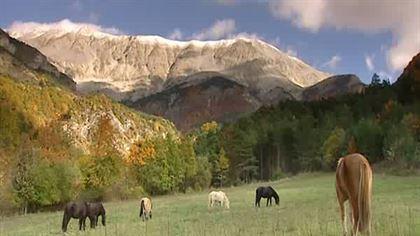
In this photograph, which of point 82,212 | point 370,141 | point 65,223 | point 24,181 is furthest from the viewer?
point 370,141

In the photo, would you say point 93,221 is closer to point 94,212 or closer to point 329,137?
point 94,212

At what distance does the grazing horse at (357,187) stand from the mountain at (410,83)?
127 meters

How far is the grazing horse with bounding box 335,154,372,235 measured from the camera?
37.4 ft

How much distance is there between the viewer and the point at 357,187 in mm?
11586

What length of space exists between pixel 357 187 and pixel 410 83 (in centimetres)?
13461

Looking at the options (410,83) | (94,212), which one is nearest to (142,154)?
(410,83)

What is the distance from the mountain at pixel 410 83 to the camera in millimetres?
133875

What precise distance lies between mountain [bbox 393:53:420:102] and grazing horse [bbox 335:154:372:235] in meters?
127

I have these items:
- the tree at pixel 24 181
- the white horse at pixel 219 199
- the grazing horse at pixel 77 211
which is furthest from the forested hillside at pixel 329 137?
the grazing horse at pixel 77 211

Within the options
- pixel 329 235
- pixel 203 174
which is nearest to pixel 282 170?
pixel 203 174

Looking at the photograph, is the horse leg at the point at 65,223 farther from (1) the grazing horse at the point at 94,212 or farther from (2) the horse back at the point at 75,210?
(1) the grazing horse at the point at 94,212

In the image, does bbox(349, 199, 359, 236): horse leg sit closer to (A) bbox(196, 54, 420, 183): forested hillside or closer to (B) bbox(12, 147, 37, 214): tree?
(B) bbox(12, 147, 37, 214): tree

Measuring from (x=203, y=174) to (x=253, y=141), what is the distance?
62.4 feet

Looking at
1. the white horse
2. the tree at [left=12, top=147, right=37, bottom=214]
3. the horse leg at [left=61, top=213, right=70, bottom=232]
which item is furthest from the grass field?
the tree at [left=12, top=147, right=37, bottom=214]
